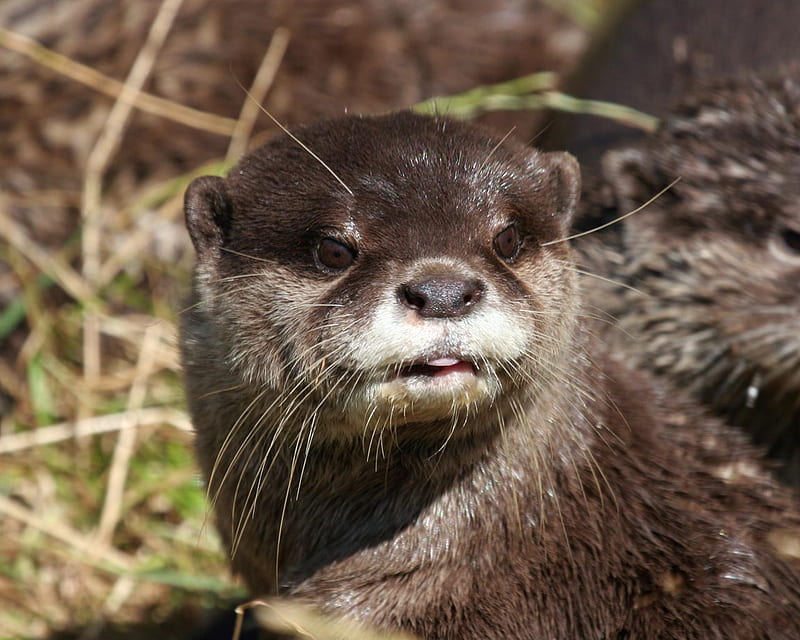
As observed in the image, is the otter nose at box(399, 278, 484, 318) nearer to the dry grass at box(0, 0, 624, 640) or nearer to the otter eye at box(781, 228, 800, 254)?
the dry grass at box(0, 0, 624, 640)

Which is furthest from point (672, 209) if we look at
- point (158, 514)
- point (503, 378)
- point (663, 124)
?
point (158, 514)

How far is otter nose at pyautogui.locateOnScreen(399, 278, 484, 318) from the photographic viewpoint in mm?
1917

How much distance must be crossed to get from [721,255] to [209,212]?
4.67ft

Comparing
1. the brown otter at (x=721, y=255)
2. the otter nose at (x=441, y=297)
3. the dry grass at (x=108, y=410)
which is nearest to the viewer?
the otter nose at (x=441, y=297)

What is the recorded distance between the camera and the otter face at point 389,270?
1.99m

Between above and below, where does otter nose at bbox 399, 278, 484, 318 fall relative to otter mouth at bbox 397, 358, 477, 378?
above

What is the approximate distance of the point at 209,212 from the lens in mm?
2402

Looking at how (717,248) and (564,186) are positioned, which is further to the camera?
(717,248)

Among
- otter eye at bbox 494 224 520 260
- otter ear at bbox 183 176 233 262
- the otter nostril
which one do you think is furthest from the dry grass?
the otter nostril

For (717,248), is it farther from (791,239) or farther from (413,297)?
(413,297)

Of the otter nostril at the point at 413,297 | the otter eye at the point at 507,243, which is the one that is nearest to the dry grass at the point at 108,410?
the otter eye at the point at 507,243

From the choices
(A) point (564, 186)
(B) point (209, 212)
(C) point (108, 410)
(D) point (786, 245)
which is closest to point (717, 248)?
(D) point (786, 245)

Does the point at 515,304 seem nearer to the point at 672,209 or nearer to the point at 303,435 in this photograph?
the point at 303,435

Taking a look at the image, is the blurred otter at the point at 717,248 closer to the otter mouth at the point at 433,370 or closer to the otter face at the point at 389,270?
the otter face at the point at 389,270
